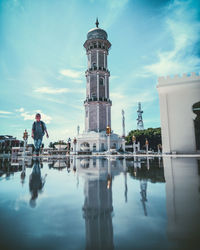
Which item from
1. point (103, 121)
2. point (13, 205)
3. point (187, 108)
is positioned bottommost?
point (13, 205)

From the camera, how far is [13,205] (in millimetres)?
2410

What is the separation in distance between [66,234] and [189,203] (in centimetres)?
186

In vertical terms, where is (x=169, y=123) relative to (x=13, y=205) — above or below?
above

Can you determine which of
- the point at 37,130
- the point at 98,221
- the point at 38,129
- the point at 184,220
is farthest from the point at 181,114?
the point at 98,221

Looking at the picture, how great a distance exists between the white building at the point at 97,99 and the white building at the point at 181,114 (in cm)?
2184

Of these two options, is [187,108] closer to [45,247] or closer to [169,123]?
[169,123]

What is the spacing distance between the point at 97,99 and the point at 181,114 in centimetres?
2584

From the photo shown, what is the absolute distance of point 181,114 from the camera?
17906 mm

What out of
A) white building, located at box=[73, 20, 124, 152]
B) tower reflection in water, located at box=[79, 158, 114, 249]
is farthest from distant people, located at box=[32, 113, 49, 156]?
white building, located at box=[73, 20, 124, 152]

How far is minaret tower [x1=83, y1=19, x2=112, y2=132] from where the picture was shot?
41.2 meters

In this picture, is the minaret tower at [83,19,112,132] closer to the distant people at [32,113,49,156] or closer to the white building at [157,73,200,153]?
the white building at [157,73,200,153]

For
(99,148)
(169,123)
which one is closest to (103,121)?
(99,148)

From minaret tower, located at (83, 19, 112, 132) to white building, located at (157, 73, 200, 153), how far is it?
23.4 m

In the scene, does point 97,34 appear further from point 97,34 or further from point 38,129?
point 38,129
